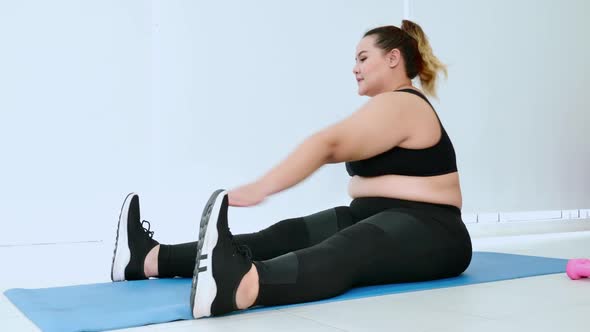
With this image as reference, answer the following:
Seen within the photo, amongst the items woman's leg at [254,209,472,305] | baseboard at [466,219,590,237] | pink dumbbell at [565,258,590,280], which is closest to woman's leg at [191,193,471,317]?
woman's leg at [254,209,472,305]

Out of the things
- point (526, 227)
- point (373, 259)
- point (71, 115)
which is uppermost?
point (71, 115)

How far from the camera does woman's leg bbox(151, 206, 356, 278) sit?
6.14 feet

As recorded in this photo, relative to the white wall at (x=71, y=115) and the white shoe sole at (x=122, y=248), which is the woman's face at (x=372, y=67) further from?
the white wall at (x=71, y=115)

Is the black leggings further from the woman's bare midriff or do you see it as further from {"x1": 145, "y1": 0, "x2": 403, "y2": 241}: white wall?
{"x1": 145, "y1": 0, "x2": 403, "y2": 241}: white wall

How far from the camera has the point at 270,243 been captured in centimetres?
189

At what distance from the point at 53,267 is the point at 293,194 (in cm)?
141

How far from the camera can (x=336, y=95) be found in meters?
3.72

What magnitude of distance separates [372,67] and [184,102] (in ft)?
4.78

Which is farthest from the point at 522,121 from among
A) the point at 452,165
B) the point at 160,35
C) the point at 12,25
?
the point at 12,25

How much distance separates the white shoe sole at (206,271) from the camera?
134cm

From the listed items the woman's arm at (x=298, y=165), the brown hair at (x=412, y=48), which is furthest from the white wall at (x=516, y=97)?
the woman's arm at (x=298, y=165)

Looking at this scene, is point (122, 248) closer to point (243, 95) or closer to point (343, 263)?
point (343, 263)

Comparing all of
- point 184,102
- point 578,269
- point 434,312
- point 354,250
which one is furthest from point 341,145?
point 184,102

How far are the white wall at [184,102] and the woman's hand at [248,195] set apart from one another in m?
1.79
